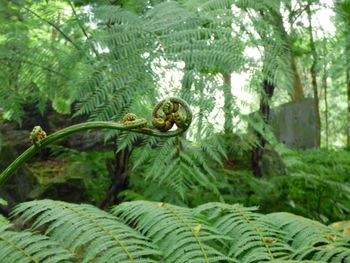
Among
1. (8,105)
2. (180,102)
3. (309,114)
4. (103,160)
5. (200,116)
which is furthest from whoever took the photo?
(309,114)

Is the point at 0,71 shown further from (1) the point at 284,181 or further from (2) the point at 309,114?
(2) the point at 309,114

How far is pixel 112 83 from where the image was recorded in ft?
5.65

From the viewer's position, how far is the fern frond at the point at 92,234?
31.2 inches

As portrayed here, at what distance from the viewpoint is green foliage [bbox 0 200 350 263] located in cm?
81

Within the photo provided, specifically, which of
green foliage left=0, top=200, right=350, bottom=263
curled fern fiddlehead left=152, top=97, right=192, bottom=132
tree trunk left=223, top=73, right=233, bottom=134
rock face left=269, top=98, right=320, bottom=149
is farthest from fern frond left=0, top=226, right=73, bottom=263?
rock face left=269, top=98, right=320, bottom=149

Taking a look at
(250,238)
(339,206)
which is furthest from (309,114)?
(250,238)

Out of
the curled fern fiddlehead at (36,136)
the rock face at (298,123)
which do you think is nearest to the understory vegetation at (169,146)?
the curled fern fiddlehead at (36,136)

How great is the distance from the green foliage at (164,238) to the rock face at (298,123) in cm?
535

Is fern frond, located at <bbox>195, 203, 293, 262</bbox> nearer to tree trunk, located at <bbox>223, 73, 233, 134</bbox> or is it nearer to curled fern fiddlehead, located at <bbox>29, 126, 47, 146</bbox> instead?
curled fern fiddlehead, located at <bbox>29, 126, 47, 146</bbox>

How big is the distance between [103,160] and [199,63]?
1303mm

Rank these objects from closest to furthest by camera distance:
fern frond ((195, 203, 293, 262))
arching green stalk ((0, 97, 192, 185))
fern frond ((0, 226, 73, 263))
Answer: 1. arching green stalk ((0, 97, 192, 185))
2. fern frond ((0, 226, 73, 263))
3. fern frond ((195, 203, 293, 262))

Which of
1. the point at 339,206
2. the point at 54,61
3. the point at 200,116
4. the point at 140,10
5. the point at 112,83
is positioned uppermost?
the point at 140,10

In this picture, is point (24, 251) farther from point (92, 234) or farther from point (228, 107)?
point (228, 107)

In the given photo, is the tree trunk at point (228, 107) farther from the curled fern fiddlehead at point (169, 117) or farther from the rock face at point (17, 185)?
the rock face at point (17, 185)
